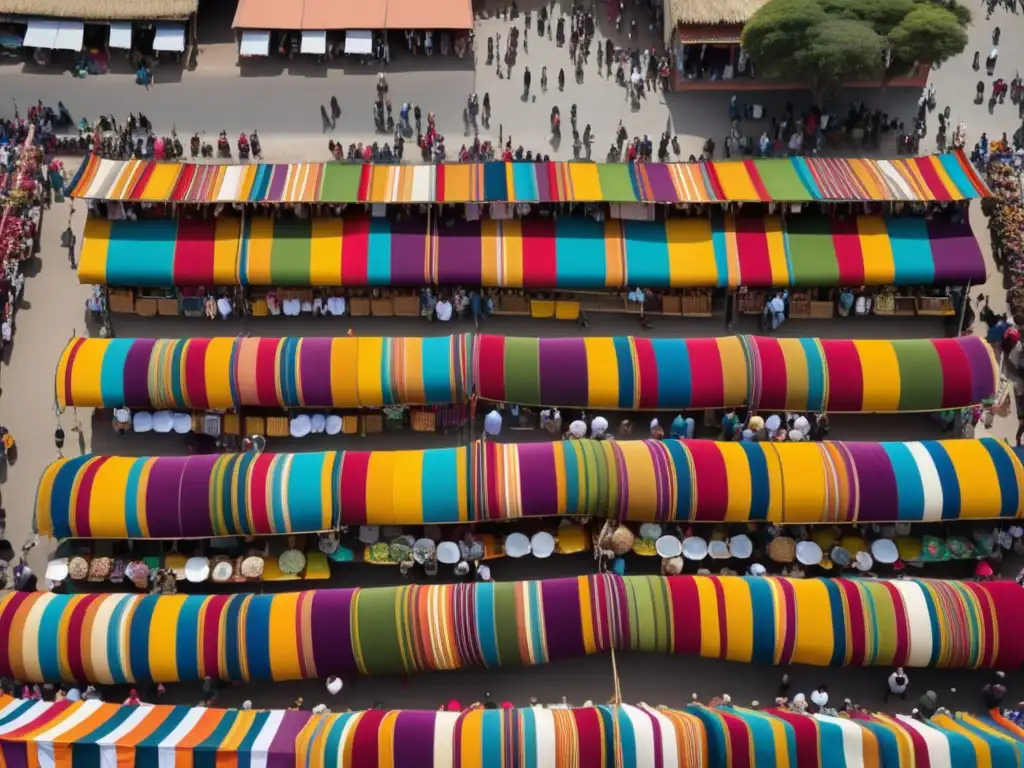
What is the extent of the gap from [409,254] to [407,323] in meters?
1.95

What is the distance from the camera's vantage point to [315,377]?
25203 mm

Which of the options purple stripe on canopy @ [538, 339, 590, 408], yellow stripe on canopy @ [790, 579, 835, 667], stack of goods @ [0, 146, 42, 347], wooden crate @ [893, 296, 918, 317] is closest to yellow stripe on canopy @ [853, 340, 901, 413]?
wooden crate @ [893, 296, 918, 317]

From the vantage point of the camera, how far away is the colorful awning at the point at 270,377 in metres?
25.2

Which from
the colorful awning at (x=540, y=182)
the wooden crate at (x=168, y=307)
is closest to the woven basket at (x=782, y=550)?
the colorful awning at (x=540, y=182)

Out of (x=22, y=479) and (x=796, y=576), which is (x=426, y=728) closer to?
(x=796, y=576)

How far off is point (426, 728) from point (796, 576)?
9354 mm

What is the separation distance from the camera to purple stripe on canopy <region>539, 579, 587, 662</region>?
21.6 m

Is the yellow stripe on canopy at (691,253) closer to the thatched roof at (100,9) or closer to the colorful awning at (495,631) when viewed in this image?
the colorful awning at (495,631)

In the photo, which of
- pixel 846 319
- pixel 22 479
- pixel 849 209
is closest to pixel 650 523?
pixel 846 319

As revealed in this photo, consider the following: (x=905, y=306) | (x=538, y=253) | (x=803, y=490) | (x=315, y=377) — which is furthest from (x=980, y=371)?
(x=315, y=377)

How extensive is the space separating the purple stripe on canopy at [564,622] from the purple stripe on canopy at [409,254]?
9820 mm

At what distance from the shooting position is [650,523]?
23828mm

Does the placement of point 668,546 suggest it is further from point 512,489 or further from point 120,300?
point 120,300

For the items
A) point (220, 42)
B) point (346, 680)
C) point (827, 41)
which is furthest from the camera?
point (220, 42)
